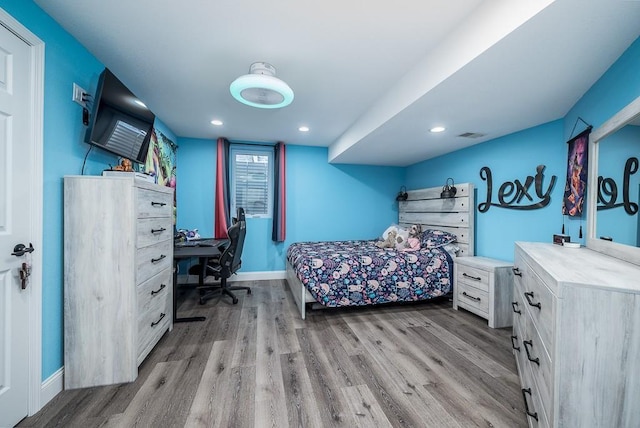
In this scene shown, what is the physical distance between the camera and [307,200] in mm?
4559

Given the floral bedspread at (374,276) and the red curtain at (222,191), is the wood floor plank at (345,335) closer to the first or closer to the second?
the floral bedspread at (374,276)

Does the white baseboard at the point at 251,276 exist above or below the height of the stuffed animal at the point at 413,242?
below

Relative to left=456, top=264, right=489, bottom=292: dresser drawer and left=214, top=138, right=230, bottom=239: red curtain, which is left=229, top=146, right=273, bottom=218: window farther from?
left=456, top=264, right=489, bottom=292: dresser drawer

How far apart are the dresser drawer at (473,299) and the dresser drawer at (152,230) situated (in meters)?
3.31

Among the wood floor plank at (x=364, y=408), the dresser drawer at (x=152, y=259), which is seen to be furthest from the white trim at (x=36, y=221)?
the wood floor plank at (x=364, y=408)

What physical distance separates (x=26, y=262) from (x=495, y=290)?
12.4 ft

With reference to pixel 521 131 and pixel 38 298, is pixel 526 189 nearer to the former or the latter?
pixel 521 131

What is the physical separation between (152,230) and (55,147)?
79cm

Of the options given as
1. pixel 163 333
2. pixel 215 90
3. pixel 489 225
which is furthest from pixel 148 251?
pixel 489 225

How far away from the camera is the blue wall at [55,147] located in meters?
1.54

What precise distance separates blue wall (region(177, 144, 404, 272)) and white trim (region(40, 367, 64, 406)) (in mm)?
2666

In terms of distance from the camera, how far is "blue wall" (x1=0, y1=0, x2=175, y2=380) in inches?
60.5

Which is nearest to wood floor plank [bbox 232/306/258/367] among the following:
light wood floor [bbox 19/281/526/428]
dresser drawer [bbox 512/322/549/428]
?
light wood floor [bbox 19/281/526/428]

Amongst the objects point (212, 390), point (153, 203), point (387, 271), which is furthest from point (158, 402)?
point (387, 271)
